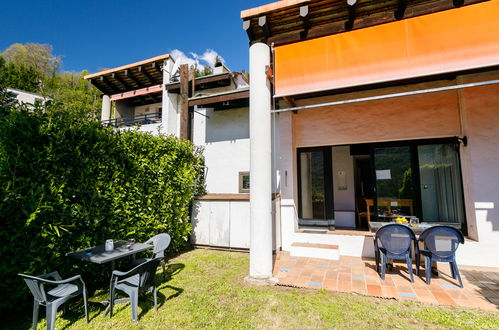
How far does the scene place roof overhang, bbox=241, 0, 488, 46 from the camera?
448 cm

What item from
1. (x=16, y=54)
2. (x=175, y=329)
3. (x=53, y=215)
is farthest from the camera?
(x=16, y=54)

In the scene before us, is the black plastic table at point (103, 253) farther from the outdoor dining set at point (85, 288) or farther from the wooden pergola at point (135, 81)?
the wooden pergola at point (135, 81)

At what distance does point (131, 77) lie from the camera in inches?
527

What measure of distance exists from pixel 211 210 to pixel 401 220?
A: 522cm

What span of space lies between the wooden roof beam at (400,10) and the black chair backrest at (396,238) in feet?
13.6

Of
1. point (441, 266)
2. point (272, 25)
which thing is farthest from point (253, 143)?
point (441, 266)

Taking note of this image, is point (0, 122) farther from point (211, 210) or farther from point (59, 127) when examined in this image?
point (211, 210)

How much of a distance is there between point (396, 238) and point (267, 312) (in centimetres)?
304

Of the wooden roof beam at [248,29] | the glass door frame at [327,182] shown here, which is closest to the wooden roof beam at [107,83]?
the wooden roof beam at [248,29]

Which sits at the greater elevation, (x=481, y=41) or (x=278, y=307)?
(x=481, y=41)

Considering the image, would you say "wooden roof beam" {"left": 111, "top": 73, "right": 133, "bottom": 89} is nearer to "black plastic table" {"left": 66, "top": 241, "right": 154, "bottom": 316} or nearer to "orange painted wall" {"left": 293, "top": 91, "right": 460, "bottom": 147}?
"orange painted wall" {"left": 293, "top": 91, "right": 460, "bottom": 147}

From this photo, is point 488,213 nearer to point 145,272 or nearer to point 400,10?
point 400,10

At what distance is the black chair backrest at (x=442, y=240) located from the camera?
174 inches

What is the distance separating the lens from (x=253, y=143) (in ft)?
16.1
